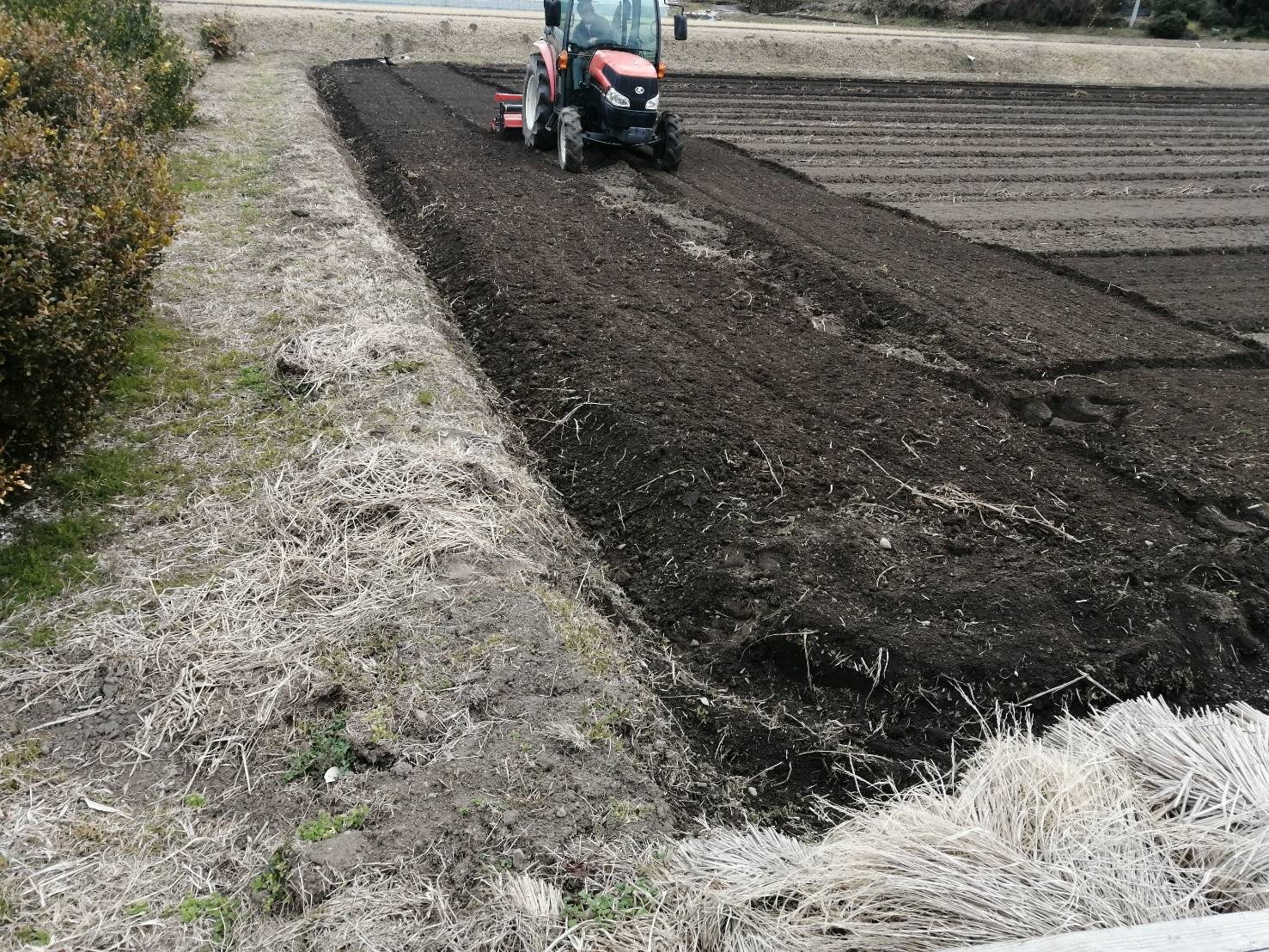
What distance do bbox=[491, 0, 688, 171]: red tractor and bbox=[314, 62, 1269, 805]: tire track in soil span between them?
6.12 feet

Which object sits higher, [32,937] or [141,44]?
[141,44]

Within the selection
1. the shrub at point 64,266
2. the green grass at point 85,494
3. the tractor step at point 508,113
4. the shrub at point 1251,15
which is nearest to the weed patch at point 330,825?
the green grass at point 85,494

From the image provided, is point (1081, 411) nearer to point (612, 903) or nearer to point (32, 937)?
point (612, 903)

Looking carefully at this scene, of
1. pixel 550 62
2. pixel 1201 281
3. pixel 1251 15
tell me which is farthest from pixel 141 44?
pixel 1251 15

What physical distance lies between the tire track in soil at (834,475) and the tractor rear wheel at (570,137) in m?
1.71

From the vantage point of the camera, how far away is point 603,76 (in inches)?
398

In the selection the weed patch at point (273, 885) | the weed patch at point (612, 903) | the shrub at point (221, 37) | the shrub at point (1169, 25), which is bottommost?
the weed patch at point (612, 903)

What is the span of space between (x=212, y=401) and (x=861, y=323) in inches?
185

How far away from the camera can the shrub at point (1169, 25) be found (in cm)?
3155

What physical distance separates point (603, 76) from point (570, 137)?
30.9 inches

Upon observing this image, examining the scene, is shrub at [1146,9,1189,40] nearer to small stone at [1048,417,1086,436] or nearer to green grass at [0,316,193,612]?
small stone at [1048,417,1086,436]

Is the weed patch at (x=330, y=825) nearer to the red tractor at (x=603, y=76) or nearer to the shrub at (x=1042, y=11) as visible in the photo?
the red tractor at (x=603, y=76)

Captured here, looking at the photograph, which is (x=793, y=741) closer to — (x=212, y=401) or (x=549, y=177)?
(x=212, y=401)

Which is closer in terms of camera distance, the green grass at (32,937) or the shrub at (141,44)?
the green grass at (32,937)
